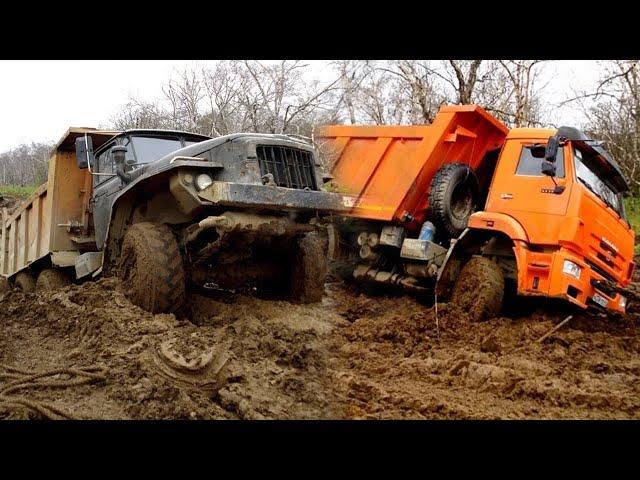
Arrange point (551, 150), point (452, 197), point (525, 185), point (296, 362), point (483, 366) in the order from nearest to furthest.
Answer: point (296, 362)
point (483, 366)
point (551, 150)
point (525, 185)
point (452, 197)

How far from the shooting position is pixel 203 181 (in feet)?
16.8

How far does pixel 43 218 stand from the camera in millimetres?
8305

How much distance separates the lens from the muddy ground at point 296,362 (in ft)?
11.8

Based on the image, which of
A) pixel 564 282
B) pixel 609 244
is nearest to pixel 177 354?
pixel 564 282

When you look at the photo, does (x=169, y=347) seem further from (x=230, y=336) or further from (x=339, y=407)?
(x=339, y=407)

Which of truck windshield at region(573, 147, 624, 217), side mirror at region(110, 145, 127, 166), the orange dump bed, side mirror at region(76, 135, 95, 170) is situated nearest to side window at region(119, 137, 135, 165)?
side mirror at region(76, 135, 95, 170)

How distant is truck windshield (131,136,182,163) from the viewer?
6.67 metres

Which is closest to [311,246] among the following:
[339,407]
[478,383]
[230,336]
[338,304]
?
[338,304]

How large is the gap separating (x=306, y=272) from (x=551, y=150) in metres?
2.53

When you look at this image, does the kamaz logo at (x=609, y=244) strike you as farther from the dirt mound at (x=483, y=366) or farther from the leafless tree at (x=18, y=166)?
the leafless tree at (x=18, y=166)

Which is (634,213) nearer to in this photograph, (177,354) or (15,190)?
(177,354)

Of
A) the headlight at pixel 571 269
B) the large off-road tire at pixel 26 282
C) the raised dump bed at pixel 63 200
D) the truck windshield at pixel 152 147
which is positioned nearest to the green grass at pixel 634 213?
the headlight at pixel 571 269

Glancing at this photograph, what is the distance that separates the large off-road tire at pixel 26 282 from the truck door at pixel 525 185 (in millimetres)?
6196

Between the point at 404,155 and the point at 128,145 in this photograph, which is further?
the point at 404,155
